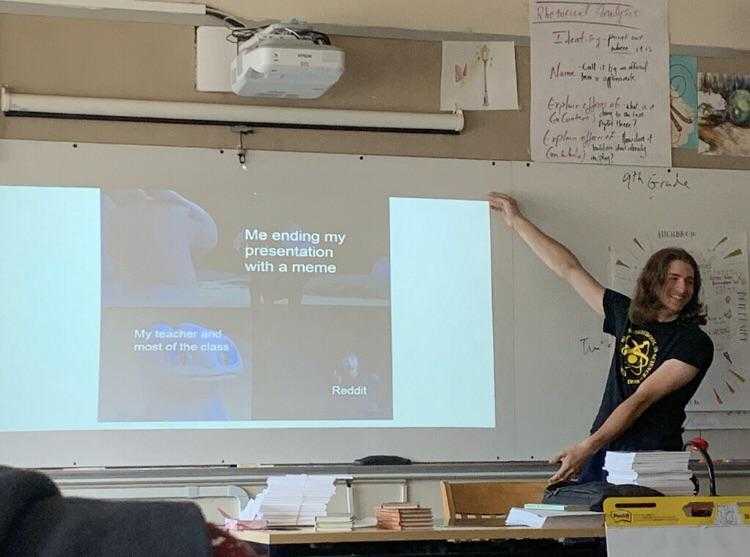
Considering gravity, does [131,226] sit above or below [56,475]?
above

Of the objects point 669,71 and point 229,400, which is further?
point 669,71

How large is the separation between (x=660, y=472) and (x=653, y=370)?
609mm

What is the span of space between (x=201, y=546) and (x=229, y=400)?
3515mm

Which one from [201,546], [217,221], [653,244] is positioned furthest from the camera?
A: [653,244]

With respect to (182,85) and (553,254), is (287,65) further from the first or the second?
(553,254)

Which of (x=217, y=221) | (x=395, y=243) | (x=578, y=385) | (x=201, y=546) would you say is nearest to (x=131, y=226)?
(x=217, y=221)

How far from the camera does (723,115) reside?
4.64 metres

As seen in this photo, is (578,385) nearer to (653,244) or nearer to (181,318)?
(653,244)

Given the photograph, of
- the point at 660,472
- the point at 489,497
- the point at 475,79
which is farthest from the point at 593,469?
the point at 475,79

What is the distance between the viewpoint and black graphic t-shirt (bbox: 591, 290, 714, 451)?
3768 mm

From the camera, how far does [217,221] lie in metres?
4.11

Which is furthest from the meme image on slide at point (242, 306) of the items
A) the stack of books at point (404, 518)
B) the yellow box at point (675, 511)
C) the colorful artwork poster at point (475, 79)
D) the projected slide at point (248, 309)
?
the yellow box at point (675, 511)

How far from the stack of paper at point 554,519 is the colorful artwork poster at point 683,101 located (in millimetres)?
2151

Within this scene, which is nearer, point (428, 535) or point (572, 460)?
point (428, 535)
